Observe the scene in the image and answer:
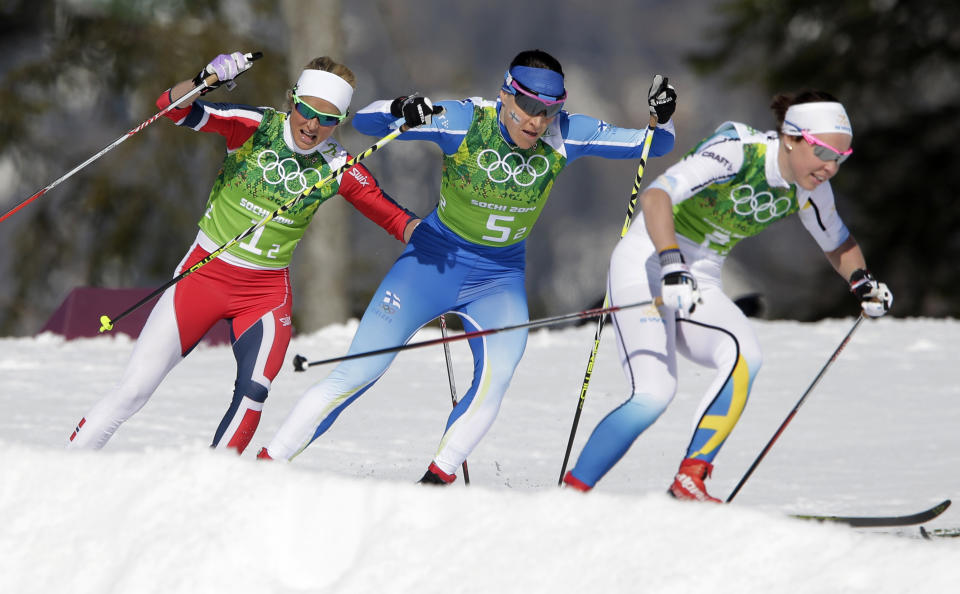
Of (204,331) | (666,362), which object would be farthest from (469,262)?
(204,331)

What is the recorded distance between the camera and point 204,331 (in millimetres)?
5004

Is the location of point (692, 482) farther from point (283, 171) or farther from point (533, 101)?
point (283, 171)

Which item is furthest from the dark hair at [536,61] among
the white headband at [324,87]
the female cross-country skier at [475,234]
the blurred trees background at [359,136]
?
the blurred trees background at [359,136]

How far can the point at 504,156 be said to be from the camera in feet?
15.5

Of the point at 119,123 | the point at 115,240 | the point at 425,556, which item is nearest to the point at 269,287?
the point at 425,556

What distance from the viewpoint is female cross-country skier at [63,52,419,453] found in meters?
4.87

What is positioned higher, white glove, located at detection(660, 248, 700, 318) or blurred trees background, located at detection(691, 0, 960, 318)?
white glove, located at detection(660, 248, 700, 318)

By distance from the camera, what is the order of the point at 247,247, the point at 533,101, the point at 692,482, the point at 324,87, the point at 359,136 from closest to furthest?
the point at 692,482
the point at 533,101
the point at 324,87
the point at 247,247
the point at 359,136

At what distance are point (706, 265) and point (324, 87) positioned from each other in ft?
5.49

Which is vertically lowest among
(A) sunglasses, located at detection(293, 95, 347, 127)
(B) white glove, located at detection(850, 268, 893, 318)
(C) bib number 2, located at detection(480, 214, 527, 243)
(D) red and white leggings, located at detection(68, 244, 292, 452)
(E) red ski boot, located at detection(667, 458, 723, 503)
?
(D) red and white leggings, located at detection(68, 244, 292, 452)

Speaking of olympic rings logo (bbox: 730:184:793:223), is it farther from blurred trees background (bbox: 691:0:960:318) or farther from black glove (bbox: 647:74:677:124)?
blurred trees background (bbox: 691:0:960:318)

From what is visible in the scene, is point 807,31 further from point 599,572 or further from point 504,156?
point 599,572

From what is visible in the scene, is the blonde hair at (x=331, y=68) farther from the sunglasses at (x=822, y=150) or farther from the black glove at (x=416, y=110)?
the sunglasses at (x=822, y=150)

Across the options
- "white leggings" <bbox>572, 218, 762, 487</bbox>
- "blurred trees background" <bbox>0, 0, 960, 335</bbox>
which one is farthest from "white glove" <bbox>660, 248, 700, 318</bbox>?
"blurred trees background" <bbox>0, 0, 960, 335</bbox>
